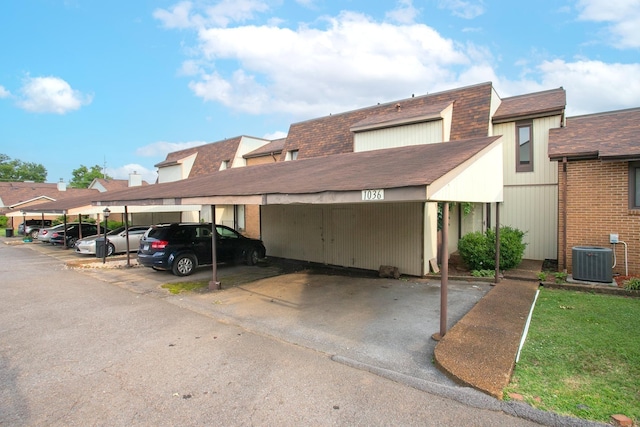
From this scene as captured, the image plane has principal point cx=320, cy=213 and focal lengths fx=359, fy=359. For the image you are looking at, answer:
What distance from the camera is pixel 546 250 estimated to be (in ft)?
39.4

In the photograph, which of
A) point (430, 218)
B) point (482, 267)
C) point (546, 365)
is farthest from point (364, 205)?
point (546, 365)

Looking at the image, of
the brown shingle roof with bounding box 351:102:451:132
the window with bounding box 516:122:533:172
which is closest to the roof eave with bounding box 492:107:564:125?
the window with bounding box 516:122:533:172

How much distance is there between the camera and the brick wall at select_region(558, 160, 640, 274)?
9023 millimetres

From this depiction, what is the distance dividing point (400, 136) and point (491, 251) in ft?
19.1

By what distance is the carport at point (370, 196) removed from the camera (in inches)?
209

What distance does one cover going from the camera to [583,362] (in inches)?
175

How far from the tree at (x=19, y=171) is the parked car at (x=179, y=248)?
336 feet

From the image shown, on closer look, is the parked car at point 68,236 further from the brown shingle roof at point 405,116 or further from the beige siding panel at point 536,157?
the beige siding panel at point 536,157

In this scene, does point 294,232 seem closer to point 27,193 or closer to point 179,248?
point 179,248

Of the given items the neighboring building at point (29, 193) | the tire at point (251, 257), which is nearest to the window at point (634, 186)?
the tire at point (251, 257)

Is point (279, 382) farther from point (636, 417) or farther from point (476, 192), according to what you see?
point (476, 192)

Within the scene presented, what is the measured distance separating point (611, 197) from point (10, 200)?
62.6m

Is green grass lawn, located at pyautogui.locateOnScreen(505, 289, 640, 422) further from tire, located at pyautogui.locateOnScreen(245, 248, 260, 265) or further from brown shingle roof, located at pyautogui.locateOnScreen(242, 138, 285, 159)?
brown shingle roof, located at pyautogui.locateOnScreen(242, 138, 285, 159)

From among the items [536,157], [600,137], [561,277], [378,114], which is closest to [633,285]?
[561,277]
